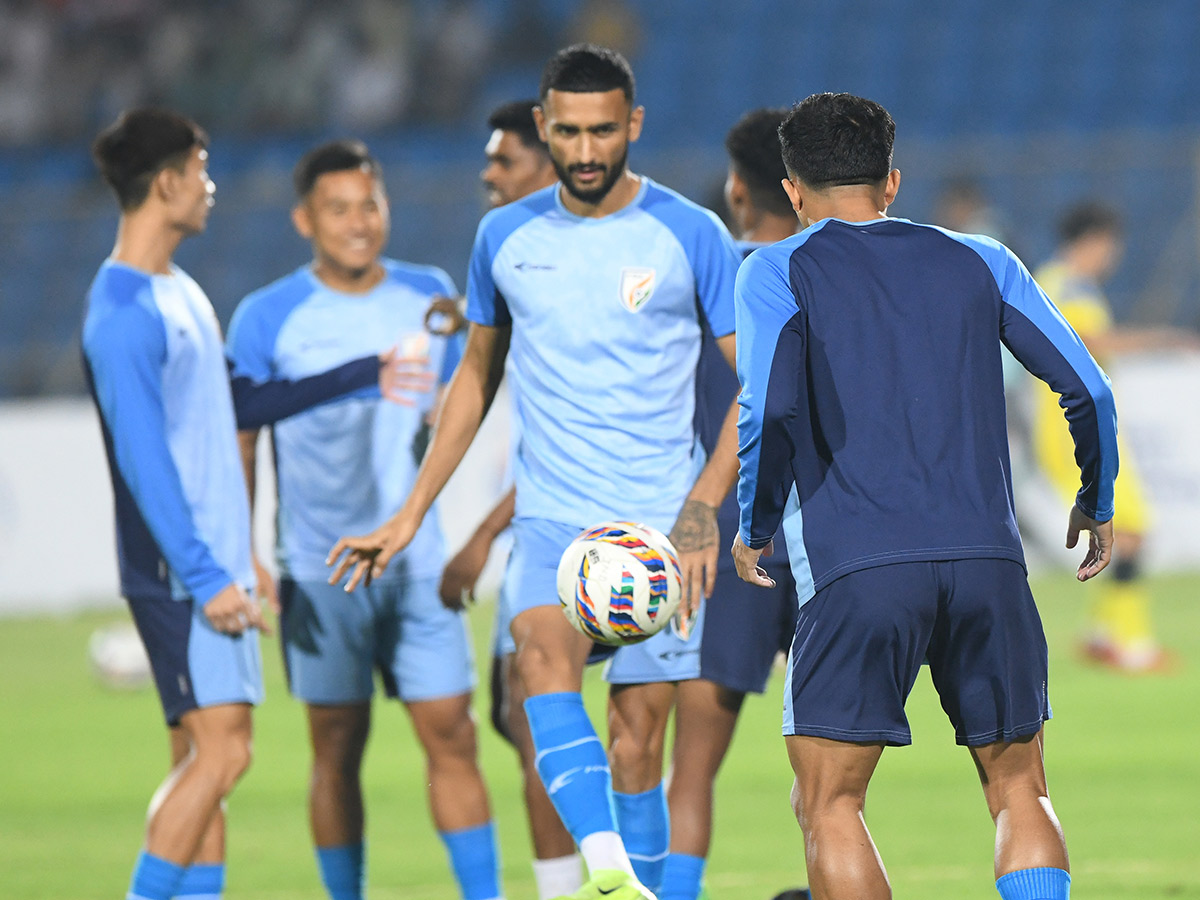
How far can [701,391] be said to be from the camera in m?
5.41

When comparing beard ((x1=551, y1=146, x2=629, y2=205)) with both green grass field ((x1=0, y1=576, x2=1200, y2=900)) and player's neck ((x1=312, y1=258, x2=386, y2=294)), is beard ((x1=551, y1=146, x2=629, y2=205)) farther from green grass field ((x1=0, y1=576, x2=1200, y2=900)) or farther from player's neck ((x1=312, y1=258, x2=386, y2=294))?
green grass field ((x1=0, y1=576, x2=1200, y2=900))

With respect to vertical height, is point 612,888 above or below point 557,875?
above

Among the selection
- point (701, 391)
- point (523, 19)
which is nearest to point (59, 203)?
point (523, 19)

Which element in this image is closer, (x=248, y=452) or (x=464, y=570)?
(x=464, y=570)

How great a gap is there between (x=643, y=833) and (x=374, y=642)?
123cm

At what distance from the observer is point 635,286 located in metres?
4.88

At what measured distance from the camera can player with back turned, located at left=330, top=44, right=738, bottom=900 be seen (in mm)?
4848

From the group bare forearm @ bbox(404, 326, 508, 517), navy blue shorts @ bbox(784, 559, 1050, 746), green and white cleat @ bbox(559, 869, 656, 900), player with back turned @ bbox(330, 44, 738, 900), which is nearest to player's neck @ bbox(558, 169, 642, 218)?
player with back turned @ bbox(330, 44, 738, 900)

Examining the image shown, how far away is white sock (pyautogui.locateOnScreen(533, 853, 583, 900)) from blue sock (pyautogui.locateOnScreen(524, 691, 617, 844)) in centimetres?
102

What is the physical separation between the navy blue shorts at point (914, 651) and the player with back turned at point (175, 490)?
A: 179 centimetres

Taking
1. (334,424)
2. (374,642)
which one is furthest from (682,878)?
(334,424)

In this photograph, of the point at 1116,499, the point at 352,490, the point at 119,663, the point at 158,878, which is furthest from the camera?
the point at 119,663

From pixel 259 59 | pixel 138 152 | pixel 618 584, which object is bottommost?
pixel 618 584

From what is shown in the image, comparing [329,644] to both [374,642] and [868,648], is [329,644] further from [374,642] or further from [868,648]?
[868,648]
